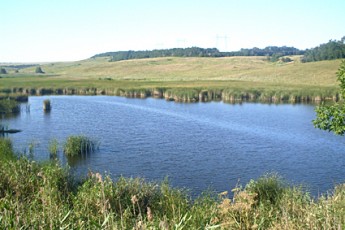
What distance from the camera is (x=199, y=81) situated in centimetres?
8581

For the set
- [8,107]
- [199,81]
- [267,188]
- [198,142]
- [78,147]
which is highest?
[199,81]

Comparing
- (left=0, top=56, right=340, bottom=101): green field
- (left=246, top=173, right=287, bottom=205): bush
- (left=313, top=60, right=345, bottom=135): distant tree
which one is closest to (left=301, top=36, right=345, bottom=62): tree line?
(left=0, top=56, right=340, bottom=101): green field

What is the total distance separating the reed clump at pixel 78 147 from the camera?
25484mm

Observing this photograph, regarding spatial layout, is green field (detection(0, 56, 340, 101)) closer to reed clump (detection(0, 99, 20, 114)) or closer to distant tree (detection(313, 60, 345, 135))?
reed clump (detection(0, 99, 20, 114))

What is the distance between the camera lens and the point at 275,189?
15.7 m

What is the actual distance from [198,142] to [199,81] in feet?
186

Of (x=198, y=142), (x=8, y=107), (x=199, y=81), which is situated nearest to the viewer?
(x=198, y=142)

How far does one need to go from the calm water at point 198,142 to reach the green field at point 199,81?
13062mm

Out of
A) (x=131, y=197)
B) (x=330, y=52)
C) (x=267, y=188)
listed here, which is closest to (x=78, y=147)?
(x=267, y=188)

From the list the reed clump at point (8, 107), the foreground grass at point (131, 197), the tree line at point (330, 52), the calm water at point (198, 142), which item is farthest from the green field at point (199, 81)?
the foreground grass at point (131, 197)

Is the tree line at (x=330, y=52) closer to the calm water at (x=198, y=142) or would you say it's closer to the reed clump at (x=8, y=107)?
the calm water at (x=198, y=142)

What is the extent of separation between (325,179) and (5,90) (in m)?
50.7

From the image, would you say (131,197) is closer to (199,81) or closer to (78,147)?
(78,147)

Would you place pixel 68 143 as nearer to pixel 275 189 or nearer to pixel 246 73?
pixel 275 189
